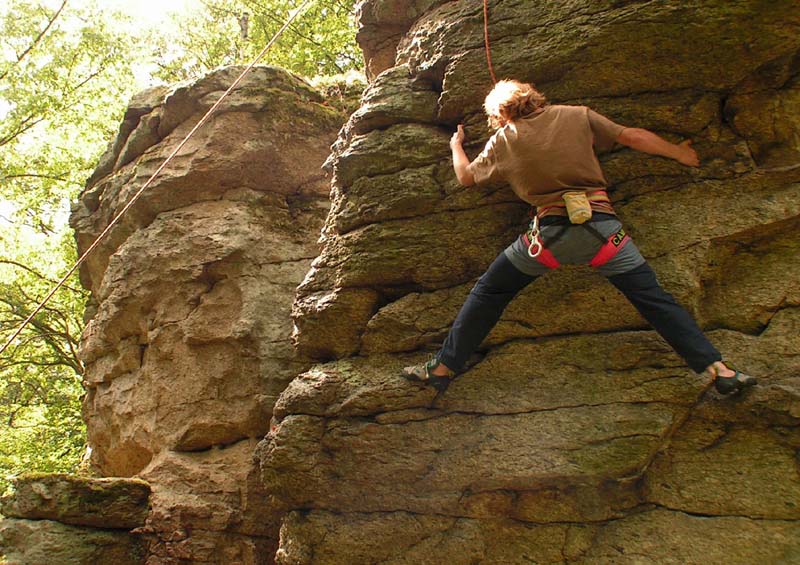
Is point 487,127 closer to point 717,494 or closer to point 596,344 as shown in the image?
point 596,344

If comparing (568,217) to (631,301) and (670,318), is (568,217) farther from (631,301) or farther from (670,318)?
(670,318)

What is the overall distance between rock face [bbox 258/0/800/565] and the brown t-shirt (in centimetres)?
87

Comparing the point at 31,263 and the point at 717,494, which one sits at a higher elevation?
the point at 31,263

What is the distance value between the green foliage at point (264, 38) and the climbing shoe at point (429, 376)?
481 inches

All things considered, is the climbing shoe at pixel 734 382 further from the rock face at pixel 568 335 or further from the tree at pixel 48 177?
the tree at pixel 48 177

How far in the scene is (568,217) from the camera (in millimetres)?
4273

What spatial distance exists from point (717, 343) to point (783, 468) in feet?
3.32

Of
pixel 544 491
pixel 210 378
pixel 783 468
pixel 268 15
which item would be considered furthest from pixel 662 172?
pixel 268 15

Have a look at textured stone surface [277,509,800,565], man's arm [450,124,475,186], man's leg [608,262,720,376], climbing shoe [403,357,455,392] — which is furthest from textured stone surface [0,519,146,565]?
man's leg [608,262,720,376]

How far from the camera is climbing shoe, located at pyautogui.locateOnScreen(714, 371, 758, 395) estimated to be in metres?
4.09

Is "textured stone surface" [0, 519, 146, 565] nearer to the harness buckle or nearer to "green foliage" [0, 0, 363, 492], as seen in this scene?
the harness buckle

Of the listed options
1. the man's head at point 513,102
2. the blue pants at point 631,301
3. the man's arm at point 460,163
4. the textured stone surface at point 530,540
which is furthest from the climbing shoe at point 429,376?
the man's head at point 513,102

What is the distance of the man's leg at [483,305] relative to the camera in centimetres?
458

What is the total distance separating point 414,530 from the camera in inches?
199
